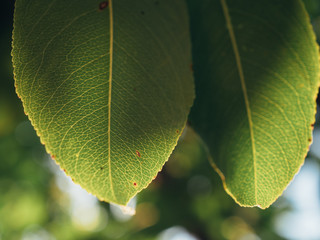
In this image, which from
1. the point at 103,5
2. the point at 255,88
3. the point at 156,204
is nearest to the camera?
the point at 103,5

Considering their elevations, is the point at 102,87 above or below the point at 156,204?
above

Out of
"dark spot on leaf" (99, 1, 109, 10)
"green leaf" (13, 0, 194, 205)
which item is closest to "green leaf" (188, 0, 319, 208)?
"green leaf" (13, 0, 194, 205)

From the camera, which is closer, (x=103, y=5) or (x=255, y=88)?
(x=103, y=5)

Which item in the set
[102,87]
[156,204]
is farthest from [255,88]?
[156,204]

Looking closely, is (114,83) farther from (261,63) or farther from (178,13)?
(261,63)

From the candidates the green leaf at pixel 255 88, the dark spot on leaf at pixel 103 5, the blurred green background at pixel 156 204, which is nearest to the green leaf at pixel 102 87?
the dark spot on leaf at pixel 103 5

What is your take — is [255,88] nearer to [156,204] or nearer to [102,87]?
[102,87]
